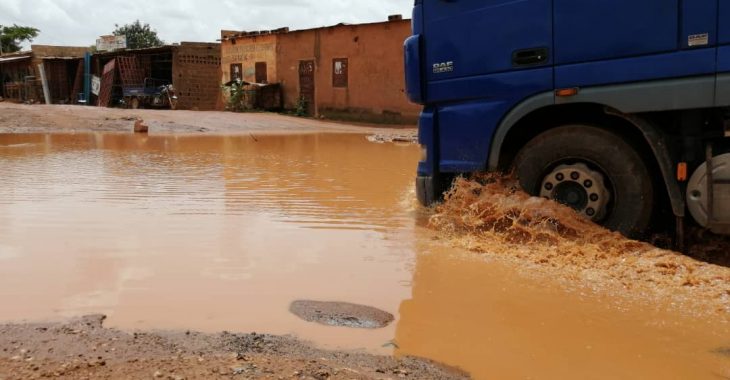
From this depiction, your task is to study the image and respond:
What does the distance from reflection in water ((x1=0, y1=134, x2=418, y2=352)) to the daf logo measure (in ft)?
4.89

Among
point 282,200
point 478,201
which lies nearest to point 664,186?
point 478,201

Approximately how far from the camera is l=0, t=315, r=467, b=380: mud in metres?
2.54

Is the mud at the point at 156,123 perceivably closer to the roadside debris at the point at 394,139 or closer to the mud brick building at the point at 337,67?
the roadside debris at the point at 394,139

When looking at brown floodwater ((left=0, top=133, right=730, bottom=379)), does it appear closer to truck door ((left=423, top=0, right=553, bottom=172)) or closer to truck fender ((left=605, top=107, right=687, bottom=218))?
truck door ((left=423, top=0, right=553, bottom=172))

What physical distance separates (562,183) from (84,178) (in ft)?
22.2

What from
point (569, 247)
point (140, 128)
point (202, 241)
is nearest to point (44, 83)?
point (140, 128)

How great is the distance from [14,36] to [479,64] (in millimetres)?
61808

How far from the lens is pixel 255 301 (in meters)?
3.77

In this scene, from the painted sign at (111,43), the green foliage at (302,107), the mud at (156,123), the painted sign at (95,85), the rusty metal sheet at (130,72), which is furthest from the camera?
the painted sign at (111,43)

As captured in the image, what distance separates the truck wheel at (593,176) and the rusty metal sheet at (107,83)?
103ft

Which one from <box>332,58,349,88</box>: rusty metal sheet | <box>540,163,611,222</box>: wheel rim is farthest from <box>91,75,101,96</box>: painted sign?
<box>540,163,611,222</box>: wheel rim

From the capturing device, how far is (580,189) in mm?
5094

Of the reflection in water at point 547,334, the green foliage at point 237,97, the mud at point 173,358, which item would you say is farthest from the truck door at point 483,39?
the green foliage at point 237,97

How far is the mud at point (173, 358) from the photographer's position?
2543mm
